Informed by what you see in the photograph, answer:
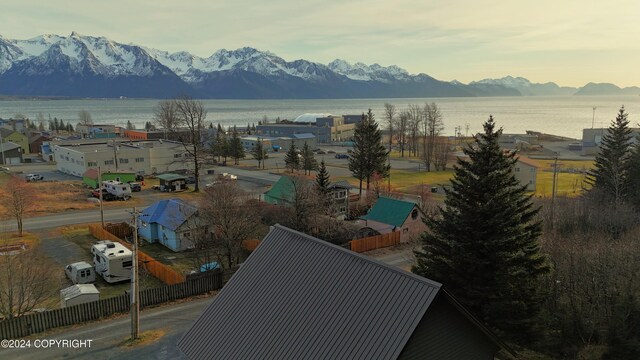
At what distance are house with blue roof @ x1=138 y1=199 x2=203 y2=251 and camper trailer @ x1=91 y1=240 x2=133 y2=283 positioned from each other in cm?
474

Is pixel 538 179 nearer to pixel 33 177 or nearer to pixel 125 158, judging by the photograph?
pixel 125 158

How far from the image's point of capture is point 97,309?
2428 cm

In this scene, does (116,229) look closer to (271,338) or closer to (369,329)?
(271,338)

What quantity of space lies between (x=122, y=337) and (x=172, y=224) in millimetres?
16033

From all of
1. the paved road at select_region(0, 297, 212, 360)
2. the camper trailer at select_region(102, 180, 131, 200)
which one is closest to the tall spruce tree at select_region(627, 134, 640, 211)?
the paved road at select_region(0, 297, 212, 360)

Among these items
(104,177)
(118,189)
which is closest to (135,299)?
(118,189)

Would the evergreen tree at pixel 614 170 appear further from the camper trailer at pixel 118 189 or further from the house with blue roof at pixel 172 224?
the camper trailer at pixel 118 189

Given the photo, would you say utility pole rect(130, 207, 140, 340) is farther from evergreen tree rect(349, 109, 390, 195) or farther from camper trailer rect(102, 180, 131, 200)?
evergreen tree rect(349, 109, 390, 195)

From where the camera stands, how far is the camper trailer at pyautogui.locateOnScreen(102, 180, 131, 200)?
5544 centimetres

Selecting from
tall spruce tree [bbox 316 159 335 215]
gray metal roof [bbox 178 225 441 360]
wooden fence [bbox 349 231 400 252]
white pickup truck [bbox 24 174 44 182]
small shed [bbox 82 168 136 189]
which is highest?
gray metal roof [bbox 178 225 441 360]

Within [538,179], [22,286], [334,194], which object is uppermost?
[22,286]

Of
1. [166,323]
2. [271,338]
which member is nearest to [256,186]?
[166,323]

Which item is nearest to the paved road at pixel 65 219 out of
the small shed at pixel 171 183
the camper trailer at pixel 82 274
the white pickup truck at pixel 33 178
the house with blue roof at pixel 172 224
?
the house with blue roof at pixel 172 224

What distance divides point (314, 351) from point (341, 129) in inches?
5756
